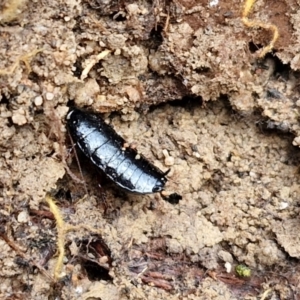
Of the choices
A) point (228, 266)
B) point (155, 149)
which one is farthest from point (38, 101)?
point (228, 266)

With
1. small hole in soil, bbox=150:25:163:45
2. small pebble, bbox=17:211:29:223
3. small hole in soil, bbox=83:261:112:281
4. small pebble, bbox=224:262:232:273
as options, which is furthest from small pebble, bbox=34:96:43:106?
small pebble, bbox=224:262:232:273


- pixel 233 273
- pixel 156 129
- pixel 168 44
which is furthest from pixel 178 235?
pixel 168 44

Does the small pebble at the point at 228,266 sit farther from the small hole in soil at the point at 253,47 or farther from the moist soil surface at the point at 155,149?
the small hole in soil at the point at 253,47

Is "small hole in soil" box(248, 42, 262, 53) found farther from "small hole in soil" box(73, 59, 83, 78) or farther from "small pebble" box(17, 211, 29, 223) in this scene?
"small pebble" box(17, 211, 29, 223)

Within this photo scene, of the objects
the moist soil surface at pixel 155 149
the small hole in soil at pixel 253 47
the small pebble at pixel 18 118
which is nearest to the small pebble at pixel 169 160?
the moist soil surface at pixel 155 149

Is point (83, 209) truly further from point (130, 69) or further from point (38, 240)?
point (130, 69)

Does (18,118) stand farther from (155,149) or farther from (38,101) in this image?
(155,149)
